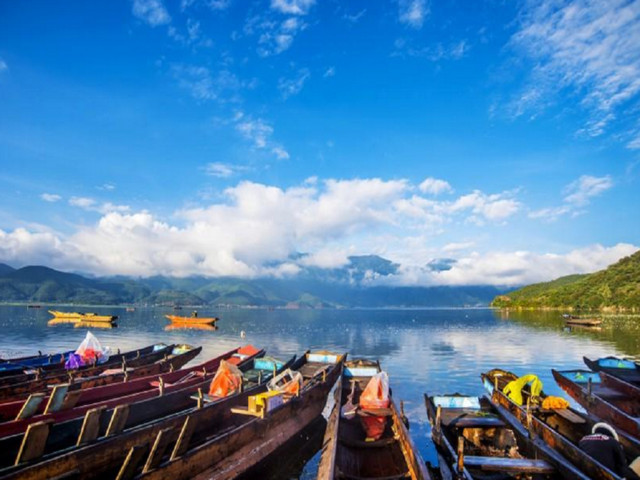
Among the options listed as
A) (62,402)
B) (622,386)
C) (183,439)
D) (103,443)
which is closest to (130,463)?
(103,443)

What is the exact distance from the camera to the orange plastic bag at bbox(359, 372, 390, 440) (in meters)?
13.5

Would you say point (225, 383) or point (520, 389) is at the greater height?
point (225, 383)

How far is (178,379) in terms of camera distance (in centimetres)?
1894

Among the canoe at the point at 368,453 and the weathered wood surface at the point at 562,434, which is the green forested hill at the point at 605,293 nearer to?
the weathered wood surface at the point at 562,434

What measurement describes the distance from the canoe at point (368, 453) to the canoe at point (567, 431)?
4056 mm

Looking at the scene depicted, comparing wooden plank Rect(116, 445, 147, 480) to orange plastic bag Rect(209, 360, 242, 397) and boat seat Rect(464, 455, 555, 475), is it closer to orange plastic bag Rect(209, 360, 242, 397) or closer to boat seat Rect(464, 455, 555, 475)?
orange plastic bag Rect(209, 360, 242, 397)

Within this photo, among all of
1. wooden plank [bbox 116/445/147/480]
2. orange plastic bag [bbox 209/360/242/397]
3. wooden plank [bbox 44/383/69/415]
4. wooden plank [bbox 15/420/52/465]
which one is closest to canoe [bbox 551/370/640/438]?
orange plastic bag [bbox 209/360/242/397]

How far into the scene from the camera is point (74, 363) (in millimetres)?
20969

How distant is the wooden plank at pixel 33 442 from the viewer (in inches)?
293

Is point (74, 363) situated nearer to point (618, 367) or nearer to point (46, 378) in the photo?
point (46, 378)

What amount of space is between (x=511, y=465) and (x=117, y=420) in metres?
10.00

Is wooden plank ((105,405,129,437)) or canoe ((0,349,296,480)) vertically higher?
wooden plank ((105,405,129,437))

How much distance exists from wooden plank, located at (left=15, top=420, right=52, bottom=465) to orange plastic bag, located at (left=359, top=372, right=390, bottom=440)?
971 cm

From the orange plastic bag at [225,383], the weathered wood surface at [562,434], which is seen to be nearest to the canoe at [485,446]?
the weathered wood surface at [562,434]
